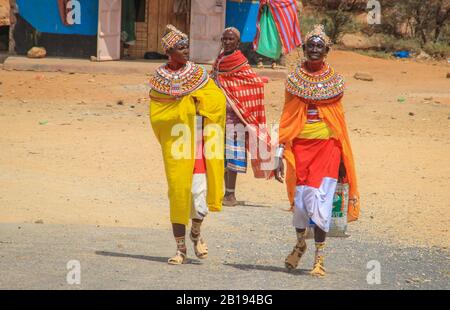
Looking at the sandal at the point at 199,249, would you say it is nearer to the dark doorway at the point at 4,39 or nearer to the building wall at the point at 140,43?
the building wall at the point at 140,43

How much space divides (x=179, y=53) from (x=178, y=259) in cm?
143

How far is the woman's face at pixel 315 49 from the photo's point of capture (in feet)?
22.9

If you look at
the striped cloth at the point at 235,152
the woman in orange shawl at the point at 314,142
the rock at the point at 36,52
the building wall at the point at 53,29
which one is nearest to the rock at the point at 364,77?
the building wall at the point at 53,29

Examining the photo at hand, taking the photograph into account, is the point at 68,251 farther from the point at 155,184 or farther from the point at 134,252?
the point at 155,184

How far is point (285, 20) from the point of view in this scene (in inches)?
752

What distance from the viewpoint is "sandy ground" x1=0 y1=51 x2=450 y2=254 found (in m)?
9.27

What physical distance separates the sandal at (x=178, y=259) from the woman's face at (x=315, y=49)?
1629mm

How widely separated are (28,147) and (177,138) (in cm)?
601

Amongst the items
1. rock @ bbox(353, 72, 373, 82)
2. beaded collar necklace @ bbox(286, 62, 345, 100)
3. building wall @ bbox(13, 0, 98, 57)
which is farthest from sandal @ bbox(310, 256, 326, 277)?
building wall @ bbox(13, 0, 98, 57)

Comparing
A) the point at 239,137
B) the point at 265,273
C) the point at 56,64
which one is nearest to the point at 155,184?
the point at 239,137

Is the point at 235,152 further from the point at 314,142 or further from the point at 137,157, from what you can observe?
the point at 314,142

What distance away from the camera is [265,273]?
22.9 feet

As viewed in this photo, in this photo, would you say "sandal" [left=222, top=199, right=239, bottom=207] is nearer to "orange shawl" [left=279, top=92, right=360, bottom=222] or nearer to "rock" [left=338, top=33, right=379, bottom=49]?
"orange shawl" [left=279, top=92, right=360, bottom=222]

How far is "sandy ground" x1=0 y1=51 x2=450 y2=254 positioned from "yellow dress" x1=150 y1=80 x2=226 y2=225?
1.55 metres
